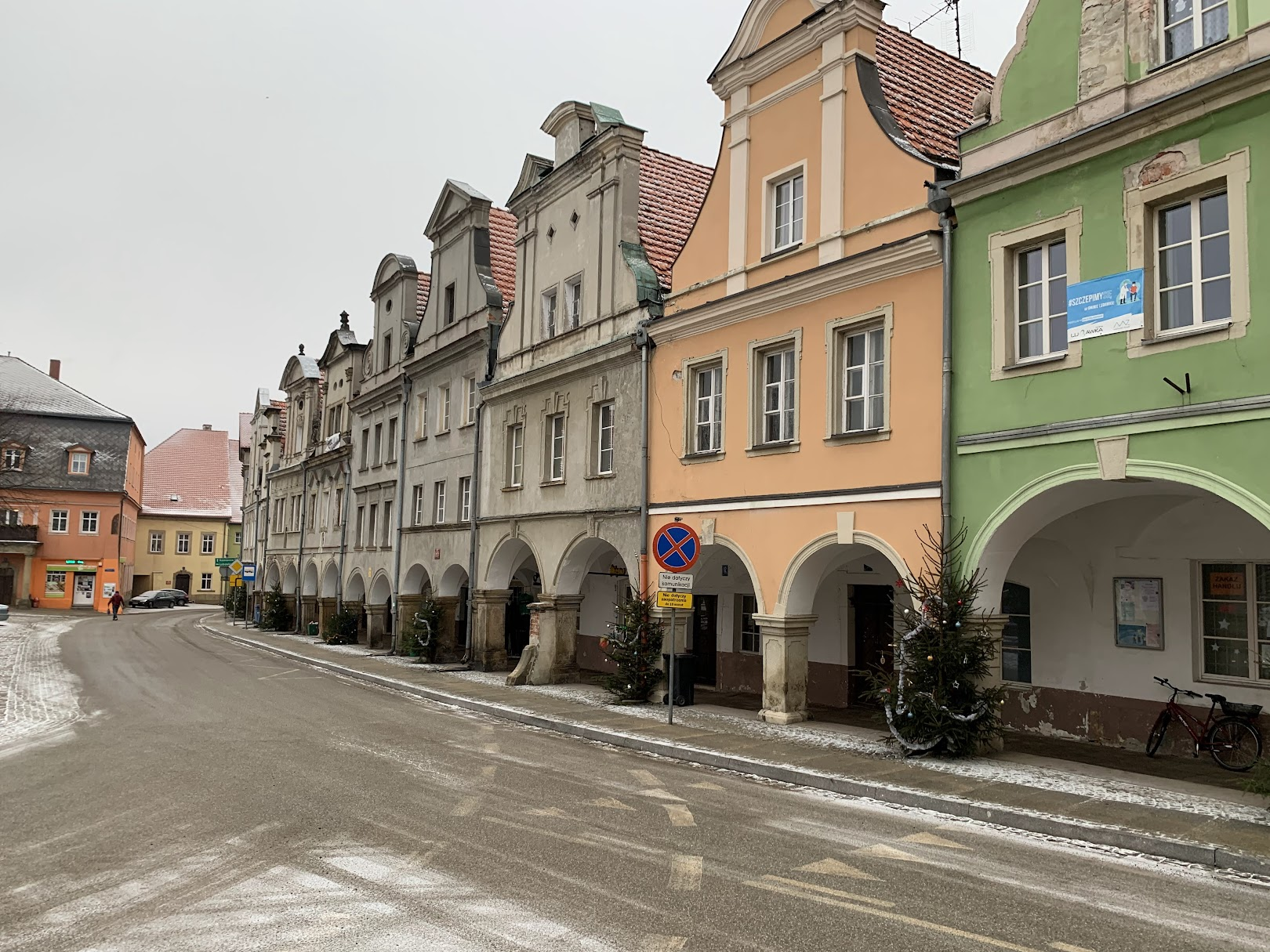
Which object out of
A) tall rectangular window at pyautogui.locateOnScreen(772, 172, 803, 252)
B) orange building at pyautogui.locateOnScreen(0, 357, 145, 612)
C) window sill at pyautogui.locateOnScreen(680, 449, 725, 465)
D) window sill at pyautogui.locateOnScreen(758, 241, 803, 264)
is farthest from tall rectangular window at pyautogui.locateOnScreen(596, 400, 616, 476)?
orange building at pyautogui.locateOnScreen(0, 357, 145, 612)

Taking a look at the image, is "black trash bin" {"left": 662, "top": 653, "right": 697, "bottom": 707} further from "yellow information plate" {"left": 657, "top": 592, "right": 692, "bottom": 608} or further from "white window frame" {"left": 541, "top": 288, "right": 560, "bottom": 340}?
"white window frame" {"left": 541, "top": 288, "right": 560, "bottom": 340}

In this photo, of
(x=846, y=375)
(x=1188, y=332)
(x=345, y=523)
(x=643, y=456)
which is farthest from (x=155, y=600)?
(x=1188, y=332)

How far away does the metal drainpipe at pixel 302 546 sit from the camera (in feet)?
138

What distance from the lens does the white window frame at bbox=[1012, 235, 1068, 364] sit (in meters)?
12.0

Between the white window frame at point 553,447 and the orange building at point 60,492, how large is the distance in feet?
148

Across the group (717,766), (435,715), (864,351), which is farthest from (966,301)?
(435,715)

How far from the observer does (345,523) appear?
36.1 m

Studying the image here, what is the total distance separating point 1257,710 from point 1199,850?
4114mm

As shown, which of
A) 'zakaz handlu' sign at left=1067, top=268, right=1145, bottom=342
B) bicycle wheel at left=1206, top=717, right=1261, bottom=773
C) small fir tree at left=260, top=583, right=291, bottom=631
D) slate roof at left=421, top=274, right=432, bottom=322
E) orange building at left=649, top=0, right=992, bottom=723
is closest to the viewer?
'zakaz handlu' sign at left=1067, top=268, right=1145, bottom=342

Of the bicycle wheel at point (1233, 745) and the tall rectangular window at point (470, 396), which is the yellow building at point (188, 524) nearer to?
the tall rectangular window at point (470, 396)

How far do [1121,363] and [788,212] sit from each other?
661 cm

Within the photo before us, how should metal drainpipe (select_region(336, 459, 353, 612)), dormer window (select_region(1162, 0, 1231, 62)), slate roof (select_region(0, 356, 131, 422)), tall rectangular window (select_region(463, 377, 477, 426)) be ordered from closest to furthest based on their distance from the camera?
1. dormer window (select_region(1162, 0, 1231, 62))
2. tall rectangular window (select_region(463, 377, 477, 426))
3. metal drainpipe (select_region(336, 459, 353, 612))
4. slate roof (select_region(0, 356, 131, 422))

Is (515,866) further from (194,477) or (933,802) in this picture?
(194,477)

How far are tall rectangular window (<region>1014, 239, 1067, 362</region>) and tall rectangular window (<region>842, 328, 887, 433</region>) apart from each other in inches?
84.1
